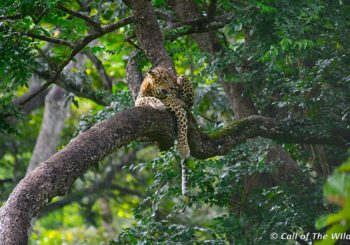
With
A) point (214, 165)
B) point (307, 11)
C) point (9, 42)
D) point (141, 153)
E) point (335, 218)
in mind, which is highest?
point (141, 153)

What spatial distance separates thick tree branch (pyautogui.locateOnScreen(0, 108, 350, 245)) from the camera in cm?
357

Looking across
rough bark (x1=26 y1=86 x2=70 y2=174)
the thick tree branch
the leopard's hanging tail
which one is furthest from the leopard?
rough bark (x1=26 y1=86 x2=70 y2=174)

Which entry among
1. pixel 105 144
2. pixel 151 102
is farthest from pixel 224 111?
pixel 105 144

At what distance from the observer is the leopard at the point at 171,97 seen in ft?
18.6

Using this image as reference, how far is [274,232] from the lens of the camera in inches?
263

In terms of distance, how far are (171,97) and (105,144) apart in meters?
1.63

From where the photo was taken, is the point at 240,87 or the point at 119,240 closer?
the point at 119,240

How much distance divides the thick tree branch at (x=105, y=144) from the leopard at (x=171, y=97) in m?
0.10

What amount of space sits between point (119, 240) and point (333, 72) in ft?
9.95

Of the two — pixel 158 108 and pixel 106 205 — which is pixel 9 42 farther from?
pixel 106 205

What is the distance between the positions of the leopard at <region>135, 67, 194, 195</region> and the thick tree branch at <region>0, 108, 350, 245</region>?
10 centimetres

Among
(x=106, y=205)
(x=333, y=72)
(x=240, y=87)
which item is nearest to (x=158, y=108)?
(x=333, y=72)

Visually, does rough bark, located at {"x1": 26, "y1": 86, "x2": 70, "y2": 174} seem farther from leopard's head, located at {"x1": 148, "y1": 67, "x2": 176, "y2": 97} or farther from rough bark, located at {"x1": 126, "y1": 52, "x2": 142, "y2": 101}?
leopard's head, located at {"x1": 148, "y1": 67, "x2": 176, "y2": 97}

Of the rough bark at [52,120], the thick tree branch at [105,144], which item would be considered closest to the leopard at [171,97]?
the thick tree branch at [105,144]
